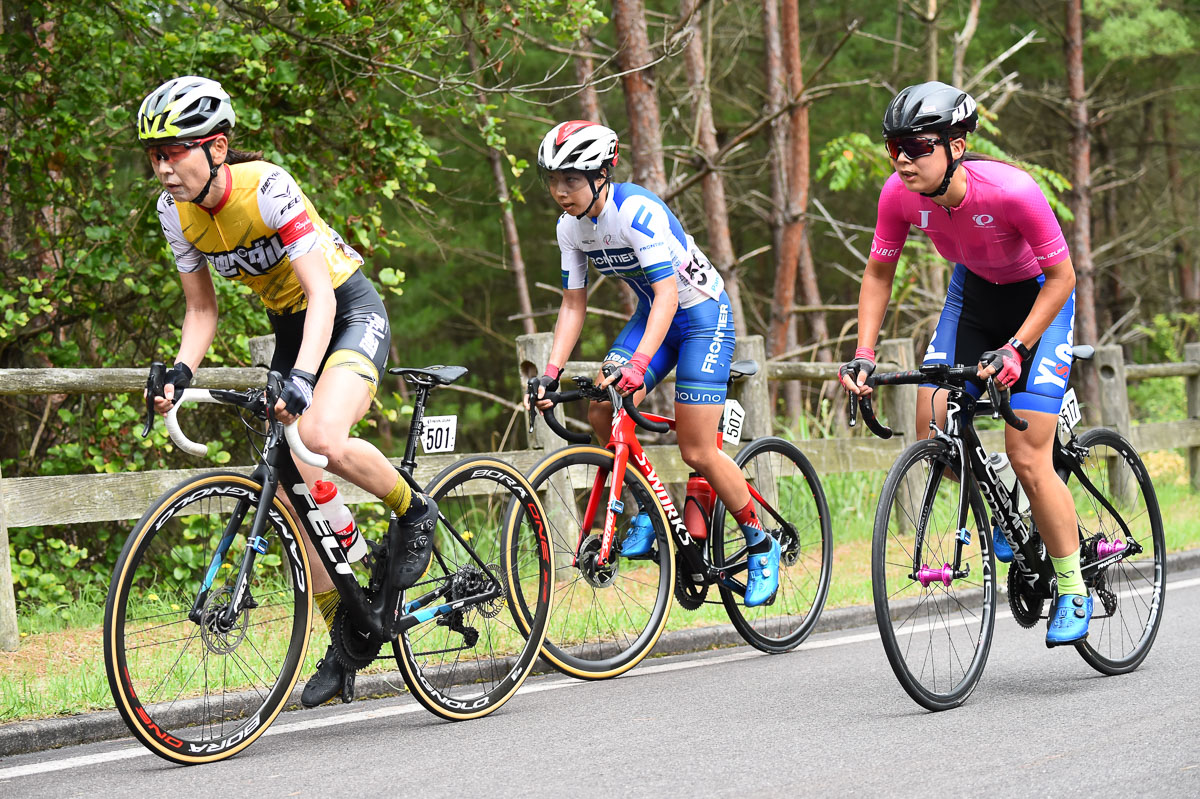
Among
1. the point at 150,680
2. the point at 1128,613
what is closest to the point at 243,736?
the point at 150,680

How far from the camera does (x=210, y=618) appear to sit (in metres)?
4.41

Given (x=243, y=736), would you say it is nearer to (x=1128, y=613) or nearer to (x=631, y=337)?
(x=631, y=337)

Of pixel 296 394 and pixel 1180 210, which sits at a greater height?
pixel 1180 210

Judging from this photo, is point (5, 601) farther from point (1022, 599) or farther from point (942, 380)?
point (1022, 599)

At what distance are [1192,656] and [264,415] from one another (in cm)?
434

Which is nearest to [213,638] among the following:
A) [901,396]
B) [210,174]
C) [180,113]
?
[210,174]

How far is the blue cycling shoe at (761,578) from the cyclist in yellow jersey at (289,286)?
197 cm

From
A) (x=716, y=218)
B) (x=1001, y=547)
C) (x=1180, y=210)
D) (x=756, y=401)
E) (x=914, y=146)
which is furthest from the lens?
(x=1180, y=210)

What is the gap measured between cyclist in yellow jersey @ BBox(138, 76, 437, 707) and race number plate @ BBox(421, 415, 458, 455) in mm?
398

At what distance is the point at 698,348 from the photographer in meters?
6.24

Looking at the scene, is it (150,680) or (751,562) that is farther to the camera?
(751,562)

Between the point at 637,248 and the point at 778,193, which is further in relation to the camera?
the point at 778,193

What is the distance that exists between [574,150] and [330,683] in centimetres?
247

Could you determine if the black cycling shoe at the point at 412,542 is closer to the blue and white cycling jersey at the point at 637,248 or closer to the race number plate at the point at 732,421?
the blue and white cycling jersey at the point at 637,248
